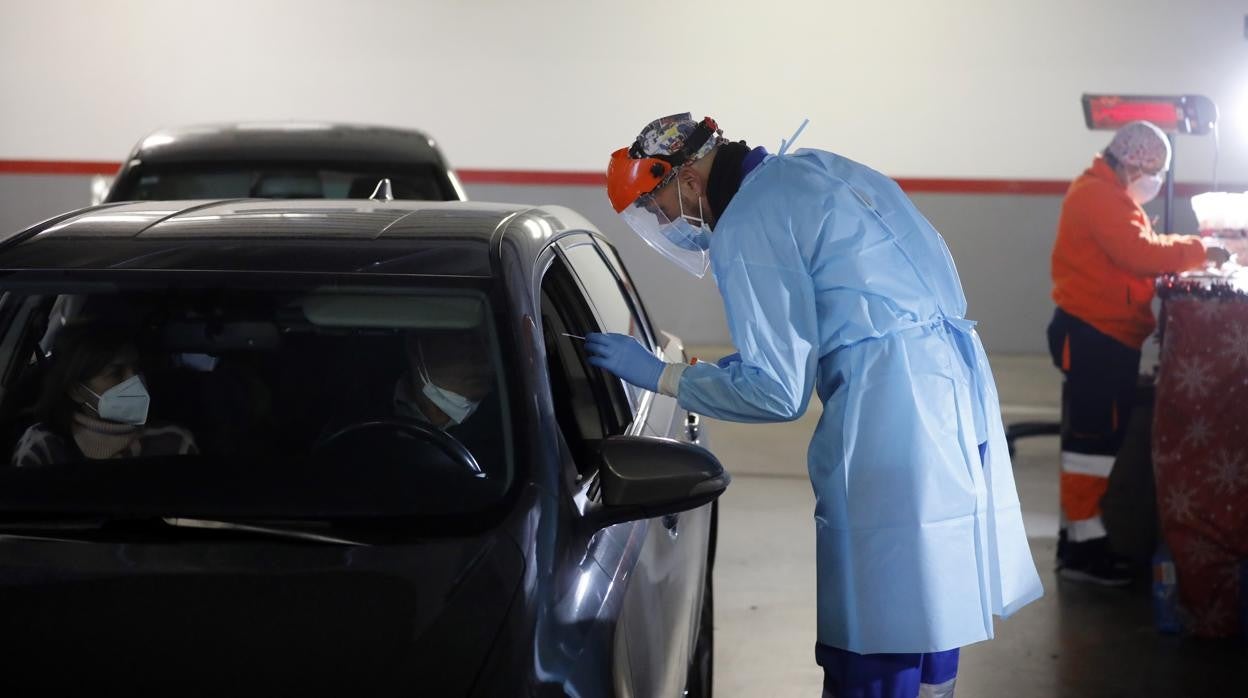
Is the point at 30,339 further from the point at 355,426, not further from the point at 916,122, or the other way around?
the point at 916,122

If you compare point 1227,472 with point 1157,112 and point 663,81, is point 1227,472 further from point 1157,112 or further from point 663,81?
point 663,81

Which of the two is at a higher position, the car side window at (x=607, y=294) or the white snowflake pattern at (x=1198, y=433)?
the car side window at (x=607, y=294)

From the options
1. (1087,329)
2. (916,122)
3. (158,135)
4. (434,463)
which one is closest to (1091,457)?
(1087,329)

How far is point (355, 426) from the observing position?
2438 mm

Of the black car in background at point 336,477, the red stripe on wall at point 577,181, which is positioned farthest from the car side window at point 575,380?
the red stripe on wall at point 577,181

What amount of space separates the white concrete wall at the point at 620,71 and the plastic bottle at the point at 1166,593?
5.49 metres

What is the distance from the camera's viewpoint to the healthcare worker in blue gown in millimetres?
2443

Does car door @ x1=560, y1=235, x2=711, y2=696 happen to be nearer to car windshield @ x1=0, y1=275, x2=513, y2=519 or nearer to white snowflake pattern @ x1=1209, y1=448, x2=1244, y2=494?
car windshield @ x1=0, y1=275, x2=513, y2=519

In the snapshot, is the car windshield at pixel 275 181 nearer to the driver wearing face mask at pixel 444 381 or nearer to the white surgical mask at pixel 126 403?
the white surgical mask at pixel 126 403

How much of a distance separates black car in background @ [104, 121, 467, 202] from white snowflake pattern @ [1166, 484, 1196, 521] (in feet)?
9.76

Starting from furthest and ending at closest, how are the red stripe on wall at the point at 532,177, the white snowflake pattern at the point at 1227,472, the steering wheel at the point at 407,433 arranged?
the red stripe on wall at the point at 532,177, the white snowflake pattern at the point at 1227,472, the steering wheel at the point at 407,433

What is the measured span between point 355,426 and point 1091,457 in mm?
3499

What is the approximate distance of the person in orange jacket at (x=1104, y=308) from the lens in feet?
16.8

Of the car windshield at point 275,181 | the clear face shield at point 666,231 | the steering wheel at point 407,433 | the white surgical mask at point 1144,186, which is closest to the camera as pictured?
the steering wheel at point 407,433
